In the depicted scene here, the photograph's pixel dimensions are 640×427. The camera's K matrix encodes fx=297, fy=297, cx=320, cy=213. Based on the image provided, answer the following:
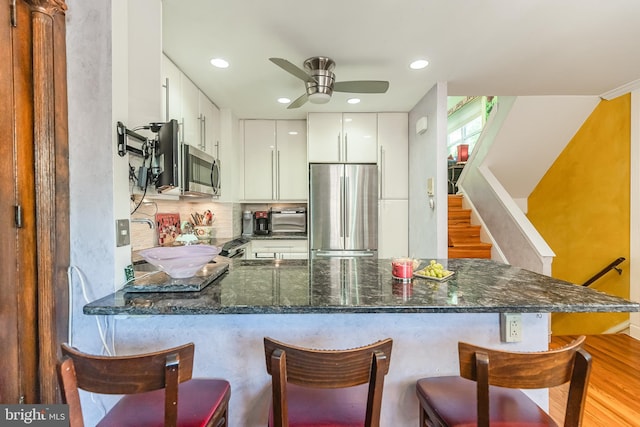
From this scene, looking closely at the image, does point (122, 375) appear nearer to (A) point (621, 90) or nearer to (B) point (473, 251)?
(B) point (473, 251)

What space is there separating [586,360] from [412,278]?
720 millimetres

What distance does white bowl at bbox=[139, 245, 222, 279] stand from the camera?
1.24m

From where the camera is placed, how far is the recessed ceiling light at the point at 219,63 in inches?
93.2

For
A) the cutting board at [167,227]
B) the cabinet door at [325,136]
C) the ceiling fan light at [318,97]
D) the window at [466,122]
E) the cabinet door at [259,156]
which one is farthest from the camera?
the window at [466,122]

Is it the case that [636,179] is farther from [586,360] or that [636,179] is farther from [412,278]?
[586,360]

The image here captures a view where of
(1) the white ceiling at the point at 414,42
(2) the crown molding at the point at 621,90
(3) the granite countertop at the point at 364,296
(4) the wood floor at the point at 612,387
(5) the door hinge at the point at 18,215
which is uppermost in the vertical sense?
(2) the crown molding at the point at 621,90

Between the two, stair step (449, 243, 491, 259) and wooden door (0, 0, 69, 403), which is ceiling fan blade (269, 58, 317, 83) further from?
stair step (449, 243, 491, 259)

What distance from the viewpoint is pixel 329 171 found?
3.52 meters

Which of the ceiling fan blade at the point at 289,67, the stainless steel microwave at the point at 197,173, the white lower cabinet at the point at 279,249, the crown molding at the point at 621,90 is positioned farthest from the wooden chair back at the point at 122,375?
the crown molding at the point at 621,90

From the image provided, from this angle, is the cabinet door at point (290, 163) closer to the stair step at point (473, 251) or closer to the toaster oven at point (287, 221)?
the toaster oven at point (287, 221)

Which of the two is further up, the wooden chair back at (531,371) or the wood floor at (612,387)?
the wooden chair back at (531,371)

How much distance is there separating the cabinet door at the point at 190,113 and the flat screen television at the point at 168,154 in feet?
3.80

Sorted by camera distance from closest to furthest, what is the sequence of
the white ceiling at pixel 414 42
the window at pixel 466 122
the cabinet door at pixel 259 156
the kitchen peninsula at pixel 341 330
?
the kitchen peninsula at pixel 341 330 < the white ceiling at pixel 414 42 < the cabinet door at pixel 259 156 < the window at pixel 466 122

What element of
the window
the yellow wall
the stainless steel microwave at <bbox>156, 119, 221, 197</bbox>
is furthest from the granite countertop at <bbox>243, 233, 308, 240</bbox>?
the window
